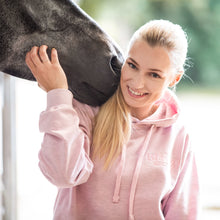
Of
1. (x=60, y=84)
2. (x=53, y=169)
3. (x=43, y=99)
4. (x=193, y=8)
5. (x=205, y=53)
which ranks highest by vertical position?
(x=193, y=8)

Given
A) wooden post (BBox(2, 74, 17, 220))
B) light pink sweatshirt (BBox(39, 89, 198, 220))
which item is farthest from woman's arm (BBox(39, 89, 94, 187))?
wooden post (BBox(2, 74, 17, 220))

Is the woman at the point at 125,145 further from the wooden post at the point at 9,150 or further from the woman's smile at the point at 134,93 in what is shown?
the wooden post at the point at 9,150

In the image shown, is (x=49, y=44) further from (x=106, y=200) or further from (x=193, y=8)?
(x=193, y=8)

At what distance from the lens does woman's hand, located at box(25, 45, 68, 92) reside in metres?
0.86

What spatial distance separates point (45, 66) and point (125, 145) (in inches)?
12.7

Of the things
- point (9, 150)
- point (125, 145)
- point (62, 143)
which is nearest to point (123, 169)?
point (125, 145)

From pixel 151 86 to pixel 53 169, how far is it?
13.7 inches

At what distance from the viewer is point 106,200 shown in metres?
0.95

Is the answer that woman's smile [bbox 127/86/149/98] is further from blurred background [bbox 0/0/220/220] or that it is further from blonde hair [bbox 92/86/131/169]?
blurred background [bbox 0/0/220/220]

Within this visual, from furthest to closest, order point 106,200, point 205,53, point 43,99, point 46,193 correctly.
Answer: point 205,53 < point 43,99 < point 46,193 < point 106,200

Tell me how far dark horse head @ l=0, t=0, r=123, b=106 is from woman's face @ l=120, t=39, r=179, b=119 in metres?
0.05

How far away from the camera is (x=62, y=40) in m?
0.87

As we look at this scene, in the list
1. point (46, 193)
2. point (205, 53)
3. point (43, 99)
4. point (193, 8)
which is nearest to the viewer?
point (46, 193)

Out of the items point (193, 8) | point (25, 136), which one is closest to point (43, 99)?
point (25, 136)
